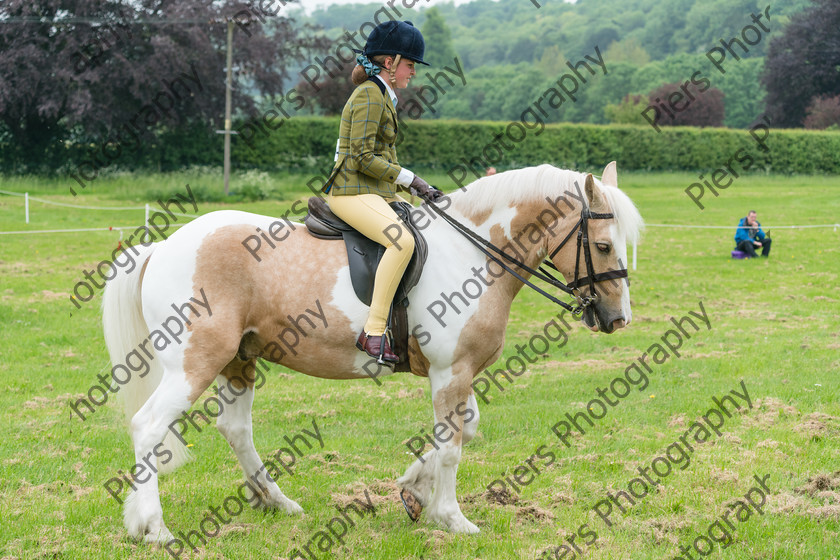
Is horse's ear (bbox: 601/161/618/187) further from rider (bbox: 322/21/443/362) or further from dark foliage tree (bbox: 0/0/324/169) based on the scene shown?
dark foliage tree (bbox: 0/0/324/169)

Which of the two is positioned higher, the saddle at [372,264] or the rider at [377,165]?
the rider at [377,165]

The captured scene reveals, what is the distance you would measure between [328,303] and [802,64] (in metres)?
49.3

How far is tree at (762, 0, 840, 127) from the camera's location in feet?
147

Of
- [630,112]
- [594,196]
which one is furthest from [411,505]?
[630,112]

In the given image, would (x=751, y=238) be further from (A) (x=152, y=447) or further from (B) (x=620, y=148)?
(B) (x=620, y=148)

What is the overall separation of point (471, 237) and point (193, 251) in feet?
5.63

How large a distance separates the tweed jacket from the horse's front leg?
124 centimetres

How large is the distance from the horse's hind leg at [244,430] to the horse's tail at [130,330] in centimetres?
34

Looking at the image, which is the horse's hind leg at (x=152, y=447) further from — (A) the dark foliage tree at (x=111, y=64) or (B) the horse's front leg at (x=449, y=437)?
(A) the dark foliage tree at (x=111, y=64)

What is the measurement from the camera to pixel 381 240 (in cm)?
448

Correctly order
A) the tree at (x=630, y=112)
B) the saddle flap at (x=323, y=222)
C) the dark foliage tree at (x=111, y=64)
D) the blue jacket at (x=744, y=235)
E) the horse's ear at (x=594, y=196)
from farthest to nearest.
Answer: the tree at (x=630, y=112) < the dark foliage tree at (x=111, y=64) < the blue jacket at (x=744, y=235) < the saddle flap at (x=323, y=222) < the horse's ear at (x=594, y=196)

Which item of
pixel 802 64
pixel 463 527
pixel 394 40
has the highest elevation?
pixel 802 64

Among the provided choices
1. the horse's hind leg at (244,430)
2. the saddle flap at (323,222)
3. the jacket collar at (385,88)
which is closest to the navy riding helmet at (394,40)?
the jacket collar at (385,88)

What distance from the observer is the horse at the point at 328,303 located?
14.5 ft
